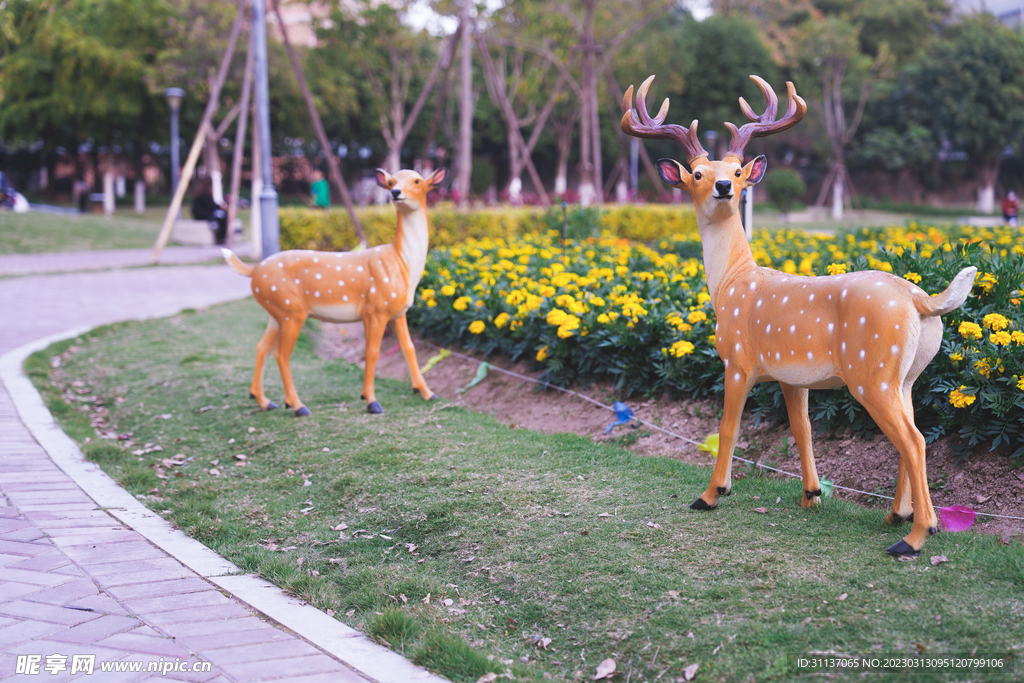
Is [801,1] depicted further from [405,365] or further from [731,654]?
[731,654]

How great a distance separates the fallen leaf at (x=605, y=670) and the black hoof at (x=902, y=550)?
135 centimetres

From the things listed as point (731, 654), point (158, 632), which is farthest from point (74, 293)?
point (731, 654)

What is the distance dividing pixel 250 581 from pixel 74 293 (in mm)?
11926

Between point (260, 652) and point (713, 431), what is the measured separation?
3315 mm

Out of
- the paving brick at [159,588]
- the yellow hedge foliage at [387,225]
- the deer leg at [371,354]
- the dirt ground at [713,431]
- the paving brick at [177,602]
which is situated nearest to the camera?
the paving brick at [177,602]

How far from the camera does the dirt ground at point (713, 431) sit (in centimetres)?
442

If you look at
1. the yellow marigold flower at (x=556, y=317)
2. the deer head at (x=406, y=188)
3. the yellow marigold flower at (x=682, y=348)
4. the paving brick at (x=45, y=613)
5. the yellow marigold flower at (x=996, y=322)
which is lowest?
the paving brick at (x=45, y=613)

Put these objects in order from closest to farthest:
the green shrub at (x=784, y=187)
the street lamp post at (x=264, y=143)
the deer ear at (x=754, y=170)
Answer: the deer ear at (x=754, y=170) → the street lamp post at (x=264, y=143) → the green shrub at (x=784, y=187)

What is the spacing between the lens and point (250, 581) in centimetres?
420

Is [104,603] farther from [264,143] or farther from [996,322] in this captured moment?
[264,143]

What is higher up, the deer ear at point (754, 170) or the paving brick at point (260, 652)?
the deer ear at point (754, 170)

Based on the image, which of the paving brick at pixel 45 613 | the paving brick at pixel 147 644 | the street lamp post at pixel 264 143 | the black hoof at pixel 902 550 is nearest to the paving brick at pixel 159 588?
the paving brick at pixel 45 613

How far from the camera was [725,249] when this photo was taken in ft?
15.1

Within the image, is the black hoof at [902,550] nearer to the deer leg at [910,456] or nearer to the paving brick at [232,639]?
the deer leg at [910,456]
